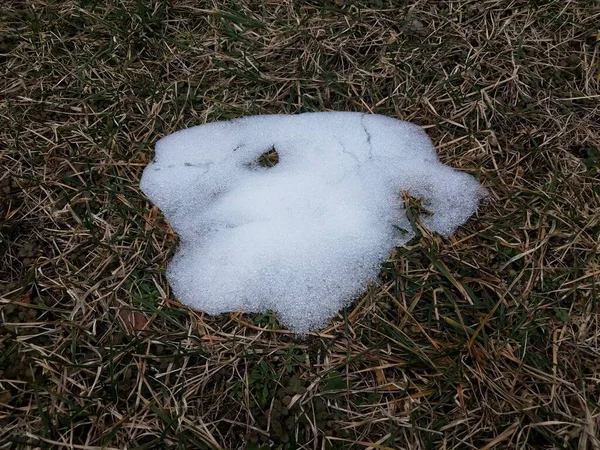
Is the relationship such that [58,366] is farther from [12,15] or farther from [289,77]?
[12,15]

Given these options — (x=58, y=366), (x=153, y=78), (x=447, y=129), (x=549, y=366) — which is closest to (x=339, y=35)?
(x=447, y=129)

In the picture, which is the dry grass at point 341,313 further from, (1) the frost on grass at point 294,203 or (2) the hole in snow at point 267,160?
(2) the hole in snow at point 267,160

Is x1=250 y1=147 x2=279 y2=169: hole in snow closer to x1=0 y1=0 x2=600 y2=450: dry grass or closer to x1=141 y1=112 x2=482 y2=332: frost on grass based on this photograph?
x1=141 y1=112 x2=482 y2=332: frost on grass

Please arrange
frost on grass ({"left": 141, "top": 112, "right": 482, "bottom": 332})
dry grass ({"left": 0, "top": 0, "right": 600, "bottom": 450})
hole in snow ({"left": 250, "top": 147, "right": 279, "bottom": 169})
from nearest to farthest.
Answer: dry grass ({"left": 0, "top": 0, "right": 600, "bottom": 450}) → frost on grass ({"left": 141, "top": 112, "right": 482, "bottom": 332}) → hole in snow ({"left": 250, "top": 147, "right": 279, "bottom": 169})

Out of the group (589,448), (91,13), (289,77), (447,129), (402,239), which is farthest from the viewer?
(91,13)

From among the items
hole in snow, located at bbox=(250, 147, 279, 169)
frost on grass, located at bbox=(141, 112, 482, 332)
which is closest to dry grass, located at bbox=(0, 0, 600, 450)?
frost on grass, located at bbox=(141, 112, 482, 332)

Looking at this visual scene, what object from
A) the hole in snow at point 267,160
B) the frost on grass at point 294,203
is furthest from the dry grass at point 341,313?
the hole in snow at point 267,160

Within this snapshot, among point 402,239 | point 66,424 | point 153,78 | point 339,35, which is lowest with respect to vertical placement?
point 66,424

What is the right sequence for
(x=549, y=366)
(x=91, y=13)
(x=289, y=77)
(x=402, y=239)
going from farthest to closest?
(x=91, y=13), (x=289, y=77), (x=402, y=239), (x=549, y=366)
